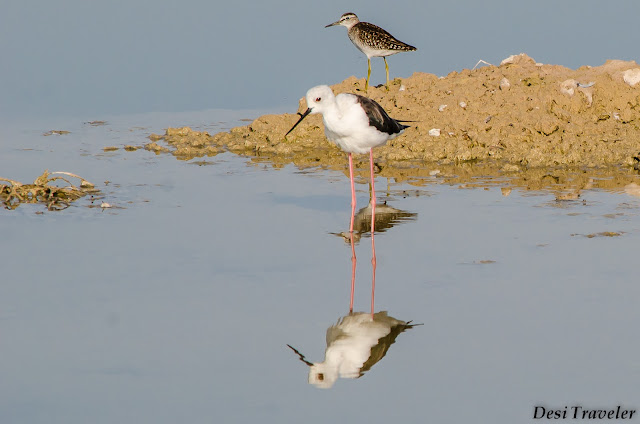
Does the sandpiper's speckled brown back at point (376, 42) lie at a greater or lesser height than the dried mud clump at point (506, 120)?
greater

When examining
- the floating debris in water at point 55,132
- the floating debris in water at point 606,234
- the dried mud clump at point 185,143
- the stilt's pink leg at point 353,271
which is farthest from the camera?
the floating debris in water at point 55,132

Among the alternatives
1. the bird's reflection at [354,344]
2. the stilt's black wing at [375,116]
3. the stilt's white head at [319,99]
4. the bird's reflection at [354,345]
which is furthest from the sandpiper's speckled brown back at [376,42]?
the bird's reflection at [354,345]

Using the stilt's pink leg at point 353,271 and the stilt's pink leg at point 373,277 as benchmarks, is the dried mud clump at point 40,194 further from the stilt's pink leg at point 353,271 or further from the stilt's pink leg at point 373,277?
the stilt's pink leg at point 373,277

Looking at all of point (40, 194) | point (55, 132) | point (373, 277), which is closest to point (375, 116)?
point (373, 277)

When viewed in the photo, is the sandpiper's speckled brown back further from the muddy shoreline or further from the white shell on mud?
the white shell on mud

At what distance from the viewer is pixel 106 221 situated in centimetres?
994

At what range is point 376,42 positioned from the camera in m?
15.4

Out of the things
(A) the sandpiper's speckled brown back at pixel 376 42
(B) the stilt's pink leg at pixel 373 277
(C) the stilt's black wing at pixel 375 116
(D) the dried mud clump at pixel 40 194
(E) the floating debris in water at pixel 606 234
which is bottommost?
(B) the stilt's pink leg at pixel 373 277

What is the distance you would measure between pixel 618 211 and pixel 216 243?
160 inches

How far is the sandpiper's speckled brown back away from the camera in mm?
15406

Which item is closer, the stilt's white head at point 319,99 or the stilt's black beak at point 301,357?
the stilt's black beak at point 301,357

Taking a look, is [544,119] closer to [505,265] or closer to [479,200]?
[479,200]

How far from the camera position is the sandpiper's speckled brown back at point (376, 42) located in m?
15.4

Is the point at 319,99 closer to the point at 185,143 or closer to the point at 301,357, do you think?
the point at 301,357
